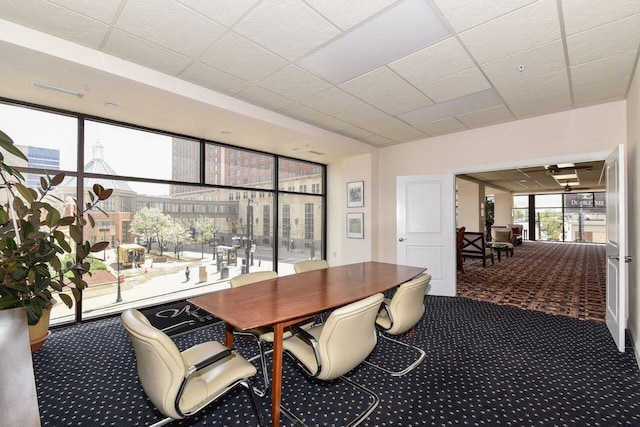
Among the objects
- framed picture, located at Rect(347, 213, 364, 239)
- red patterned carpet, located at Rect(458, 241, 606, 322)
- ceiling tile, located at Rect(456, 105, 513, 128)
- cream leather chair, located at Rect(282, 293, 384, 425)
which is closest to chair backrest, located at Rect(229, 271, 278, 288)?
cream leather chair, located at Rect(282, 293, 384, 425)

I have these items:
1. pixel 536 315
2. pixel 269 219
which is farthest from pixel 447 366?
pixel 269 219

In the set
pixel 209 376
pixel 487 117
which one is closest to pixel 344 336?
pixel 209 376

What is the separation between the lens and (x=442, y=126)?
15.3ft

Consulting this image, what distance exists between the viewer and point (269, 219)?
19.1 ft

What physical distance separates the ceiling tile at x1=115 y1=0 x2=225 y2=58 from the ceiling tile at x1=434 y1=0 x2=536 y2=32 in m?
1.72

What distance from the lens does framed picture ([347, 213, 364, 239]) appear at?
6074 mm

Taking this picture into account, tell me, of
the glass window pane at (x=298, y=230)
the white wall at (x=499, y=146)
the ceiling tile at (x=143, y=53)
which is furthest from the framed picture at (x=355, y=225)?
the ceiling tile at (x=143, y=53)

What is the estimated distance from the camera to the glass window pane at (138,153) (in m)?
3.76

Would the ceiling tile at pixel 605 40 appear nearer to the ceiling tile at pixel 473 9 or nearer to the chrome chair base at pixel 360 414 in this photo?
the ceiling tile at pixel 473 9

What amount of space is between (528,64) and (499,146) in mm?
1997

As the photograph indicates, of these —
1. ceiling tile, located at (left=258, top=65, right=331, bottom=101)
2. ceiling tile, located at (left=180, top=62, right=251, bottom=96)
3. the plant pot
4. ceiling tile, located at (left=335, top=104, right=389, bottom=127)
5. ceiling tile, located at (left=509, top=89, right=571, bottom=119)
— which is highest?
ceiling tile, located at (left=258, top=65, right=331, bottom=101)

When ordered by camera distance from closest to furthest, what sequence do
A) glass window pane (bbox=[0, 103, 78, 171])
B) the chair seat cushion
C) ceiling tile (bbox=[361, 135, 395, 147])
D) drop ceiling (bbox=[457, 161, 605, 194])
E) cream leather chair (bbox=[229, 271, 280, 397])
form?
the chair seat cushion → cream leather chair (bbox=[229, 271, 280, 397]) → glass window pane (bbox=[0, 103, 78, 171]) → ceiling tile (bbox=[361, 135, 395, 147]) → drop ceiling (bbox=[457, 161, 605, 194])

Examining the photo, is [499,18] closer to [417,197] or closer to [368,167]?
[417,197]

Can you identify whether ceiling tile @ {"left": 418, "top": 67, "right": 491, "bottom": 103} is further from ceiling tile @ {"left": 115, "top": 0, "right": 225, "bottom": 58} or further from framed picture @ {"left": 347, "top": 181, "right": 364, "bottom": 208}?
framed picture @ {"left": 347, "top": 181, "right": 364, "bottom": 208}
